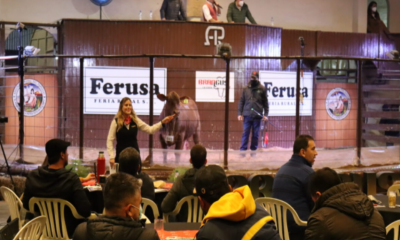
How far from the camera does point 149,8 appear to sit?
12.5 metres

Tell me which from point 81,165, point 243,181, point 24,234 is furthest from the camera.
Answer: point 81,165

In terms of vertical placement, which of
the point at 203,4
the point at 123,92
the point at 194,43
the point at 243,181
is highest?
the point at 203,4

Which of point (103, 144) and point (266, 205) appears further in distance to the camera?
point (103, 144)

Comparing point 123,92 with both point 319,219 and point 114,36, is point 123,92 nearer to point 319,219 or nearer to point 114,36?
point 114,36

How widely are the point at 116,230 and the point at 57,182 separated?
1.84 meters

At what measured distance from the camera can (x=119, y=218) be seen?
8.40 feet

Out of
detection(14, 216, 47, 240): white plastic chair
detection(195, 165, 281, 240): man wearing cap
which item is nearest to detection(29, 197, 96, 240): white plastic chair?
detection(14, 216, 47, 240): white plastic chair

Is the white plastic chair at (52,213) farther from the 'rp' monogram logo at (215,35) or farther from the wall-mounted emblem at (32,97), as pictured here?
the 'rp' monogram logo at (215,35)

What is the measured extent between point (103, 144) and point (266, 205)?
5.22 meters

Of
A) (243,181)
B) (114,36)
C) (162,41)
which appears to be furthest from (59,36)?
(243,181)

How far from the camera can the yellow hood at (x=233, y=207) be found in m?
2.46

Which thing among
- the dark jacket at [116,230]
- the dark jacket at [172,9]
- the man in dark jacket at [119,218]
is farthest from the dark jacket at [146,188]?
the dark jacket at [172,9]

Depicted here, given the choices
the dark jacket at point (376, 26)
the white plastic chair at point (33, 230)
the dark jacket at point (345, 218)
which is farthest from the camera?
the dark jacket at point (376, 26)

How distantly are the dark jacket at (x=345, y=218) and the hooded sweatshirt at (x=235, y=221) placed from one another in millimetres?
386
